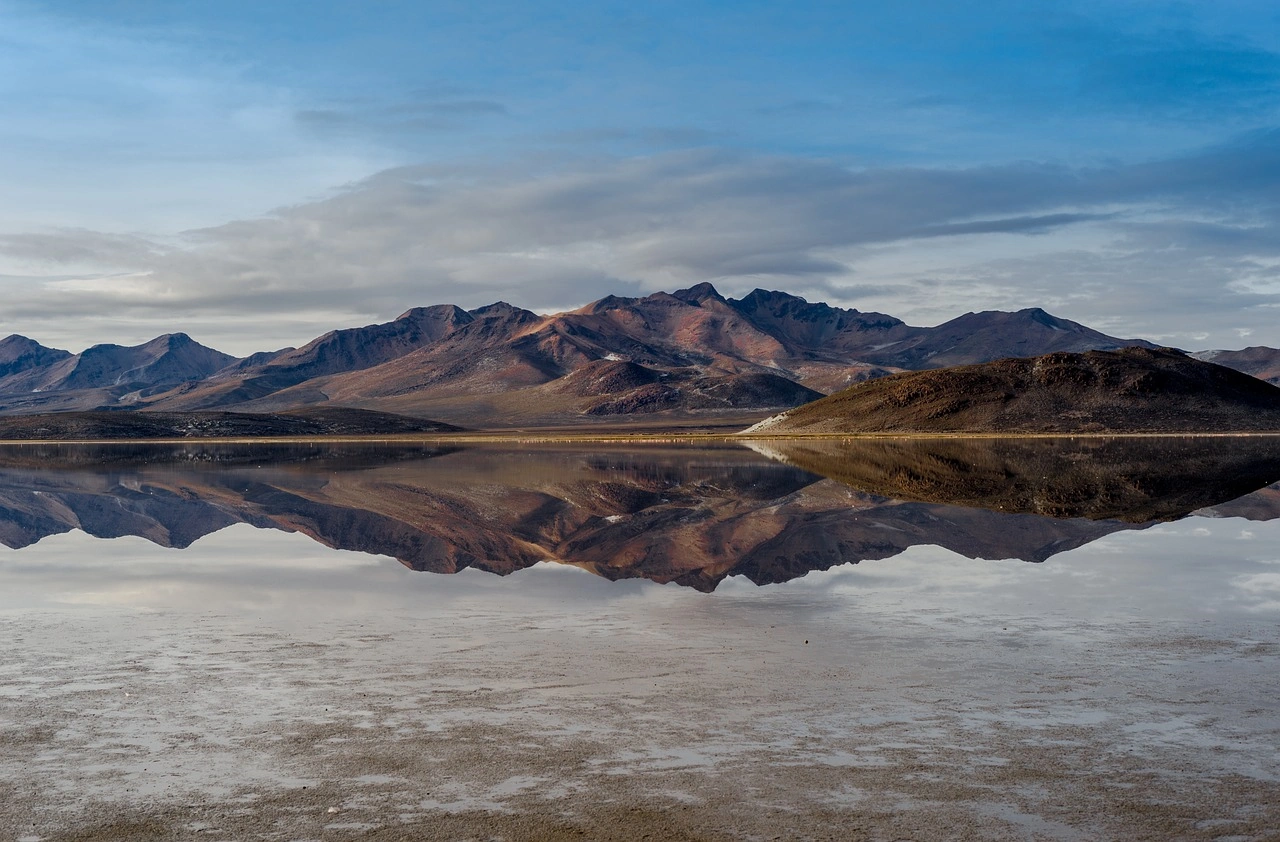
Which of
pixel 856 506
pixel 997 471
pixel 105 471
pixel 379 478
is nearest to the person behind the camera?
pixel 856 506

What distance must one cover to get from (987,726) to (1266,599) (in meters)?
12.3

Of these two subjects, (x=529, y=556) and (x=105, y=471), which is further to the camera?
(x=105, y=471)

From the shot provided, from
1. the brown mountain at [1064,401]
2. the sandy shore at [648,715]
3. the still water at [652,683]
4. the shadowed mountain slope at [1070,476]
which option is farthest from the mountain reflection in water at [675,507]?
the brown mountain at [1064,401]

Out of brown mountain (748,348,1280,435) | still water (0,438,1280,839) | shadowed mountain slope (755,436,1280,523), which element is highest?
brown mountain (748,348,1280,435)

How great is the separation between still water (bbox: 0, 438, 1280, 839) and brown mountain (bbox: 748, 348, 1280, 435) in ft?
424

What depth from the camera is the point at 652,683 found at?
1480 cm

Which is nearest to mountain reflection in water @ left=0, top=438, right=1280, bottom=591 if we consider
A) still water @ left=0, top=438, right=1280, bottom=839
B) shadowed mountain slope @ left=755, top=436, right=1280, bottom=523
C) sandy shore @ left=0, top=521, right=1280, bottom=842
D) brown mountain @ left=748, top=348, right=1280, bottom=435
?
shadowed mountain slope @ left=755, top=436, right=1280, bottom=523

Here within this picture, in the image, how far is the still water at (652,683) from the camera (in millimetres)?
10109

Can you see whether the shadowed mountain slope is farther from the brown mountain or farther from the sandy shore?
the brown mountain

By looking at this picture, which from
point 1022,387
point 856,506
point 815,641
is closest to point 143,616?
point 815,641

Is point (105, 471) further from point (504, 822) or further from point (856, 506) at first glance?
point (504, 822)

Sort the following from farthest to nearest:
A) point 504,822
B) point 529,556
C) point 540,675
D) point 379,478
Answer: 1. point 379,478
2. point 529,556
3. point 540,675
4. point 504,822

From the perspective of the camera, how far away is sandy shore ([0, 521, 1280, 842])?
9938 millimetres

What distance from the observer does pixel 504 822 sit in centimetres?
979
